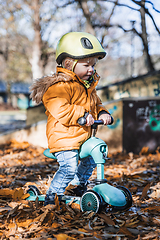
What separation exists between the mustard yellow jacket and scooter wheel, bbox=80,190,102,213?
17.8 inches

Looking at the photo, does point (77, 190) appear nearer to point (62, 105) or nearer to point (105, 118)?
point (105, 118)

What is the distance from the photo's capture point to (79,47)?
2533mm

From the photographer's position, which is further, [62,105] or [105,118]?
[105,118]

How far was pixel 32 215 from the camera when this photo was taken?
2.46m

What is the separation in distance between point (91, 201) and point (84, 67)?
4.15 feet

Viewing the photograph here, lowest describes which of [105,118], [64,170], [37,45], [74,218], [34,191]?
[74,218]

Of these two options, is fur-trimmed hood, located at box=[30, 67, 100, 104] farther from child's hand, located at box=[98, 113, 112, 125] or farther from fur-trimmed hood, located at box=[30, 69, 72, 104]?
child's hand, located at box=[98, 113, 112, 125]

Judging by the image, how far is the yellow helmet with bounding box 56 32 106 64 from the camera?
8.28 feet

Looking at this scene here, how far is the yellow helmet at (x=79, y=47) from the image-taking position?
99.3 inches

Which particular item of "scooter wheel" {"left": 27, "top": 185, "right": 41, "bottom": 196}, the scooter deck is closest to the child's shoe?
the scooter deck

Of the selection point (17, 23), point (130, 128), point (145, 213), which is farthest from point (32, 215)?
point (17, 23)

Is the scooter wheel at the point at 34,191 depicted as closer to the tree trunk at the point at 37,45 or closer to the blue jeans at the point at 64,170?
the blue jeans at the point at 64,170

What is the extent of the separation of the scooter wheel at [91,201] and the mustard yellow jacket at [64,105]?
45 cm

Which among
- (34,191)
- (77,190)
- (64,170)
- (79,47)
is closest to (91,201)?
(64,170)
